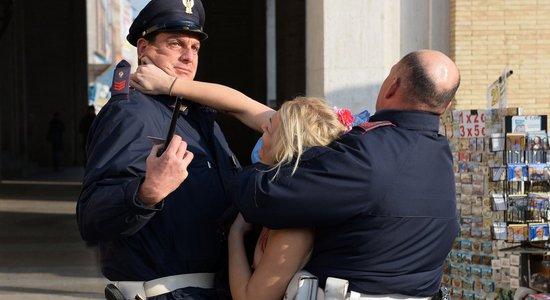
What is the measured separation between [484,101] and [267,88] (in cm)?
1580

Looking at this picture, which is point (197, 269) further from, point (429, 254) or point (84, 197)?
point (429, 254)

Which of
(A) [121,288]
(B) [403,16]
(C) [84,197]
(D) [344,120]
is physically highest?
(B) [403,16]

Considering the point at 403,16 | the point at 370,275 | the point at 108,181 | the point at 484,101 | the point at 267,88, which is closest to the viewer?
the point at 370,275

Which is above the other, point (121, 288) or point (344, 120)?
point (344, 120)

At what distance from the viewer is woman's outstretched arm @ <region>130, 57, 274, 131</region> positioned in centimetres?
294

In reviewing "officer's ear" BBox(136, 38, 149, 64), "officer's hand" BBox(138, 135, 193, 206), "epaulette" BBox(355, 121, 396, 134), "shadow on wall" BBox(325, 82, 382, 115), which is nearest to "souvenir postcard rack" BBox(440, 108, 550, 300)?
"shadow on wall" BBox(325, 82, 382, 115)

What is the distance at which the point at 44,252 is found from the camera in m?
11.6

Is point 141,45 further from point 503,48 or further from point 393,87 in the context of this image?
point 503,48

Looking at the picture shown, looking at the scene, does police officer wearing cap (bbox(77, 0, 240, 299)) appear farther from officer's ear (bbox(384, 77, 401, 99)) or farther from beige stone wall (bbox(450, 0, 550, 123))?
beige stone wall (bbox(450, 0, 550, 123))

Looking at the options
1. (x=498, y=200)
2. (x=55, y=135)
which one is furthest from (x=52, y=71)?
(x=498, y=200)

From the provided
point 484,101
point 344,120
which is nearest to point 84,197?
point 344,120

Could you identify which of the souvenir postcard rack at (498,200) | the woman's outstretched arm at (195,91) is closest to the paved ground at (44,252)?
the souvenir postcard rack at (498,200)

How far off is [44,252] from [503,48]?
673cm

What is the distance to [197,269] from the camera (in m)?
2.84
